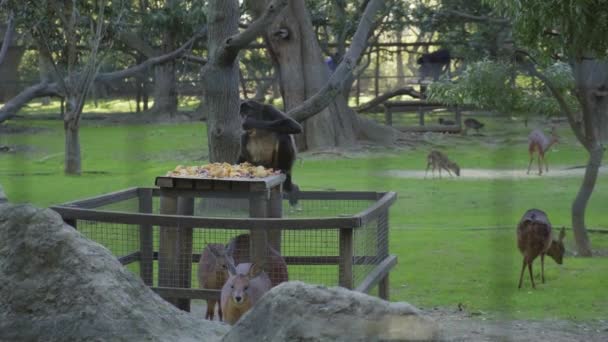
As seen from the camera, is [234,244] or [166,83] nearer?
[234,244]

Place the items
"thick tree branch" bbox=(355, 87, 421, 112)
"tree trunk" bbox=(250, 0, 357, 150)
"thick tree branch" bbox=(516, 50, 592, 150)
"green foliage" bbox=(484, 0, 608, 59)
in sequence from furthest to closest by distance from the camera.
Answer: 1. "thick tree branch" bbox=(355, 87, 421, 112)
2. "tree trunk" bbox=(250, 0, 357, 150)
3. "thick tree branch" bbox=(516, 50, 592, 150)
4. "green foliage" bbox=(484, 0, 608, 59)

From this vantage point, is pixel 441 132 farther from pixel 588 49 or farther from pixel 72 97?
pixel 588 49

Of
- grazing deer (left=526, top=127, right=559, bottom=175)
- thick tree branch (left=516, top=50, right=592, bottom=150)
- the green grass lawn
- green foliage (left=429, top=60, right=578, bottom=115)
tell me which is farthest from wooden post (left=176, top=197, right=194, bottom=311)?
grazing deer (left=526, top=127, right=559, bottom=175)

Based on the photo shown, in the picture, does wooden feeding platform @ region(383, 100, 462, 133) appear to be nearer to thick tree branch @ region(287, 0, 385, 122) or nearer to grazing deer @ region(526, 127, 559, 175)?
grazing deer @ region(526, 127, 559, 175)

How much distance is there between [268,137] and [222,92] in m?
2.13

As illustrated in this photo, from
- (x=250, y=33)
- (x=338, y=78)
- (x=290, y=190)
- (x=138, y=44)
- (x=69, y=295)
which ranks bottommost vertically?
(x=290, y=190)

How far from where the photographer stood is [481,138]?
56.6ft

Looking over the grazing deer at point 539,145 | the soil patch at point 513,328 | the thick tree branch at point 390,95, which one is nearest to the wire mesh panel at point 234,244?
the soil patch at point 513,328

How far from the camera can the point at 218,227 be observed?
4.43 metres

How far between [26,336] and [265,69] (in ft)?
65.5

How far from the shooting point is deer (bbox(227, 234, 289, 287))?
4.65 meters

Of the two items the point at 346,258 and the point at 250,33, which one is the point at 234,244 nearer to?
the point at 346,258

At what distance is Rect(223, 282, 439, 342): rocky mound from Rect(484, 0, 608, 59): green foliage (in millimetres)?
3656

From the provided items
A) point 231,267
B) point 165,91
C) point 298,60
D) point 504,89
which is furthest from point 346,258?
point 165,91
